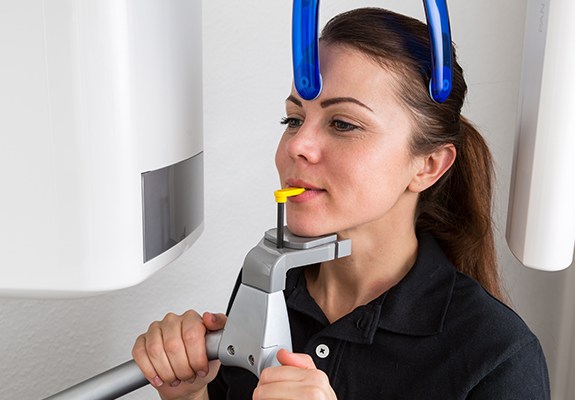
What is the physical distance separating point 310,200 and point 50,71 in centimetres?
30

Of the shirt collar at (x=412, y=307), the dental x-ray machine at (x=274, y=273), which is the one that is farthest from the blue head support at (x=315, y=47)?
the shirt collar at (x=412, y=307)

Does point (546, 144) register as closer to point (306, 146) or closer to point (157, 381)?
point (306, 146)

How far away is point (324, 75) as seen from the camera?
814mm

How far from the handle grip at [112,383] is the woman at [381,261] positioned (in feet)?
0.04

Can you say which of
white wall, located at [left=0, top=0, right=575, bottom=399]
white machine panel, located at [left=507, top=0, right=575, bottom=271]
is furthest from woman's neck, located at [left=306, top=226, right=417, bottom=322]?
white wall, located at [left=0, top=0, right=575, bottom=399]

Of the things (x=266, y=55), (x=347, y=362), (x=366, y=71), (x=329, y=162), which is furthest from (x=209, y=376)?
(x=266, y=55)

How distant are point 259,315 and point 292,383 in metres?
0.07

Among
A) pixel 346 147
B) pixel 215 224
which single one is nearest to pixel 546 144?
pixel 346 147

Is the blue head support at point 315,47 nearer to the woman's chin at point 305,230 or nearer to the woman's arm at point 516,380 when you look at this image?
the woman's chin at point 305,230

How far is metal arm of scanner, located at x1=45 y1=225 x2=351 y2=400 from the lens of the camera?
667mm

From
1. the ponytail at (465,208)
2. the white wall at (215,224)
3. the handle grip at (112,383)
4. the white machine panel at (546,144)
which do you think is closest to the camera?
the white machine panel at (546,144)

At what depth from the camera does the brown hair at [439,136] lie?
0.83m

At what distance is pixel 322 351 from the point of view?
87 cm

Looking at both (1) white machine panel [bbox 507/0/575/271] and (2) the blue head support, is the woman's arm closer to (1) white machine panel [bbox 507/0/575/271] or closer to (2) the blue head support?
(1) white machine panel [bbox 507/0/575/271]
